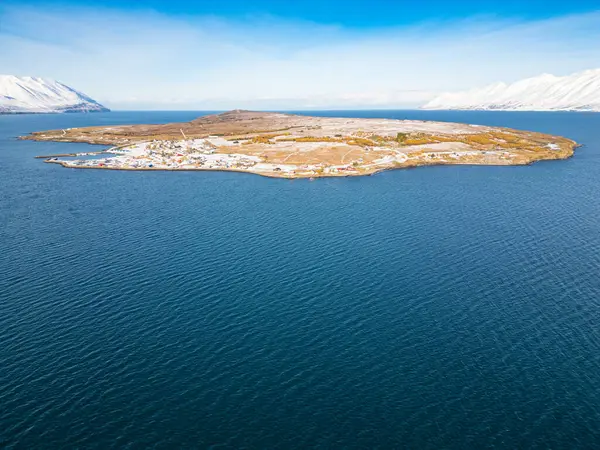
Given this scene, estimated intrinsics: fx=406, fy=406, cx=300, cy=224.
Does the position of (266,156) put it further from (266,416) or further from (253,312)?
(266,416)

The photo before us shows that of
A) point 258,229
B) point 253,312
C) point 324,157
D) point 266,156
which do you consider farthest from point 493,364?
point 266,156

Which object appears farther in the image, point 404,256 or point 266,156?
point 266,156

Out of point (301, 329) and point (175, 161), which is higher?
point (301, 329)

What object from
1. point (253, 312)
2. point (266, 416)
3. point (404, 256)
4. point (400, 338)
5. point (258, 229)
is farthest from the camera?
point (258, 229)

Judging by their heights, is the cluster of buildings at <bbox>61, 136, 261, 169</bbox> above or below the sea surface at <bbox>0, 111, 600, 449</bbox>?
below

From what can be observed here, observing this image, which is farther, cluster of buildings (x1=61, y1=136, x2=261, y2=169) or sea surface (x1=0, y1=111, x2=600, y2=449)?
cluster of buildings (x1=61, y1=136, x2=261, y2=169)

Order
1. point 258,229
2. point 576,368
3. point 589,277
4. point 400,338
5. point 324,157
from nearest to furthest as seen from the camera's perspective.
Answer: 1. point 576,368
2. point 400,338
3. point 589,277
4. point 258,229
5. point 324,157

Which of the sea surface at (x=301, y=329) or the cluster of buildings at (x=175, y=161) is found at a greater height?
the sea surface at (x=301, y=329)

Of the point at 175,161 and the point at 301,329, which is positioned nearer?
the point at 301,329
